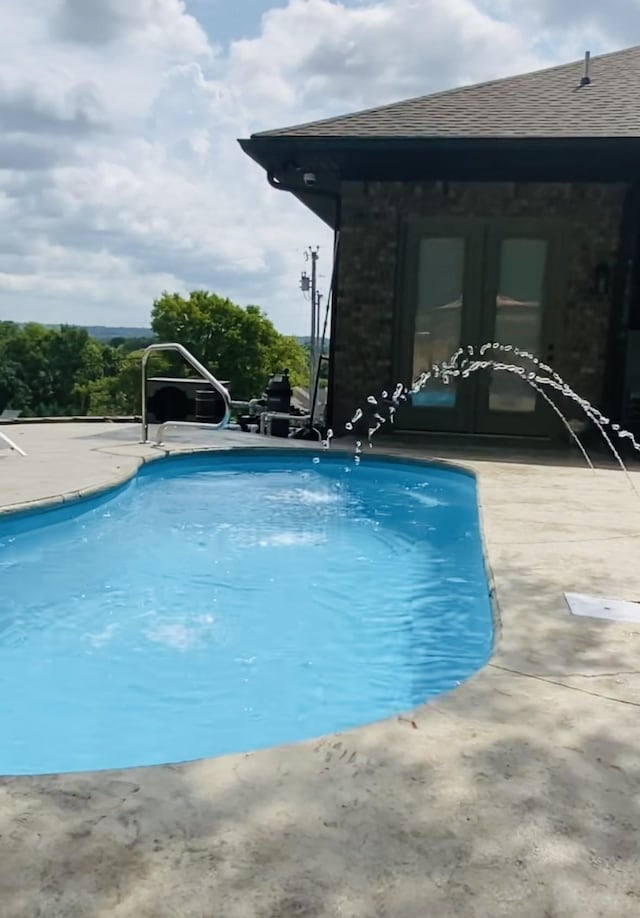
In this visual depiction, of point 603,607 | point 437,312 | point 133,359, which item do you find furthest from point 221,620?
point 133,359

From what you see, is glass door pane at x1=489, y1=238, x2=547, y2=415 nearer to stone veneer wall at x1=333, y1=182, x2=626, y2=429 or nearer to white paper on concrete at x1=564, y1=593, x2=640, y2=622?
stone veneer wall at x1=333, y1=182, x2=626, y2=429

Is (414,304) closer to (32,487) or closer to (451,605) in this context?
(32,487)

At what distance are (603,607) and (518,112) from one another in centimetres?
709

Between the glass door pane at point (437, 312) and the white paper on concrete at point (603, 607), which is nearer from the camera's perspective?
the white paper on concrete at point (603, 607)

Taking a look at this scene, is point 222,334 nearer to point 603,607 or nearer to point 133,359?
point 133,359

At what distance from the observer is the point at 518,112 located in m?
8.55


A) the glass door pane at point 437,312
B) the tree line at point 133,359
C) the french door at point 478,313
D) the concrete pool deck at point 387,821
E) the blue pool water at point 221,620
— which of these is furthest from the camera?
the tree line at point 133,359

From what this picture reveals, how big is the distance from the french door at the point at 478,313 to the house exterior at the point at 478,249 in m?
0.01

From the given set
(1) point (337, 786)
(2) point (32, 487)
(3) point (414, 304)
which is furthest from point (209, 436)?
(1) point (337, 786)

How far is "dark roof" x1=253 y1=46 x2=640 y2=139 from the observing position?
25.8 ft

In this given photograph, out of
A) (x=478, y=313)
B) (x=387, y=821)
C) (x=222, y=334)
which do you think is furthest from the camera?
(x=222, y=334)

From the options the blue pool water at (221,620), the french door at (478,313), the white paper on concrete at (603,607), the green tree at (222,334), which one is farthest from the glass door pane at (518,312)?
the green tree at (222,334)

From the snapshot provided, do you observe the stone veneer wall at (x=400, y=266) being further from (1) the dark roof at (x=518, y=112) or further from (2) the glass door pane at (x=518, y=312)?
(1) the dark roof at (x=518, y=112)

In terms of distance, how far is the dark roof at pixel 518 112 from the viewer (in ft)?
25.8
